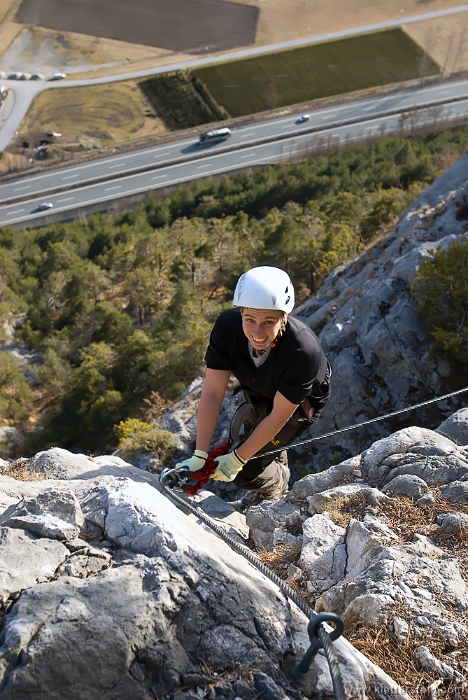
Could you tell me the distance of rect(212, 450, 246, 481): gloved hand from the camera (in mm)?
5371

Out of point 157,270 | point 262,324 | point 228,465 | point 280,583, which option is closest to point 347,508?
point 228,465

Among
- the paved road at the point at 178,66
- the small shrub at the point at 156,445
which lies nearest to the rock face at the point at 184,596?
the small shrub at the point at 156,445

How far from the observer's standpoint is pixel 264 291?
15.1 feet

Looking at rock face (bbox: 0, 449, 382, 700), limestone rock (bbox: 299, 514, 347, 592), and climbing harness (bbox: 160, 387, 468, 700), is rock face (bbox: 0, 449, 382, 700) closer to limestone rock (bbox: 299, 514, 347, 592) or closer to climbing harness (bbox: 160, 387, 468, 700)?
climbing harness (bbox: 160, 387, 468, 700)

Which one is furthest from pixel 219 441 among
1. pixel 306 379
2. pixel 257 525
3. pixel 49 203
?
pixel 49 203

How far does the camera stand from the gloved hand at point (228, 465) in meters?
5.37

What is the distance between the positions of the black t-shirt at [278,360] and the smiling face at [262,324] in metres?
0.20

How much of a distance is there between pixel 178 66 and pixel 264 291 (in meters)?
65.8

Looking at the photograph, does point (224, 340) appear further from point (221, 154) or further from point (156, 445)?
point (221, 154)

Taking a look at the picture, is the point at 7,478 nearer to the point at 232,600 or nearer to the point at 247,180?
the point at 232,600

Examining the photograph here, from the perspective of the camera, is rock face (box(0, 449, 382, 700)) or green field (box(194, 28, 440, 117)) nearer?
rock face (box(0, 449, 382, 700))

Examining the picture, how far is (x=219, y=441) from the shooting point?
38.5 ft

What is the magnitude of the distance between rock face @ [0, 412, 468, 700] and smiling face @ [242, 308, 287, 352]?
1.44m

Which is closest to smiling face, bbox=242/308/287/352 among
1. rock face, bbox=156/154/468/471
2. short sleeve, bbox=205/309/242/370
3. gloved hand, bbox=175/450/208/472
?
short sleeve, bbox=205/309/242/370
